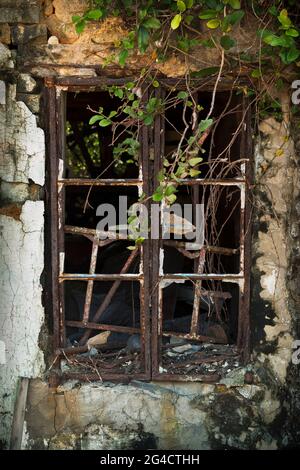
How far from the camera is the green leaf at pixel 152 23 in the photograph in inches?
127

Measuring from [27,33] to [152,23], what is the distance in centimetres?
77

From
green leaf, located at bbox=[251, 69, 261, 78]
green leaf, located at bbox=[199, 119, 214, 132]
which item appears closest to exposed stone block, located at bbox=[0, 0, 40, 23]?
green leaf, located at bbox=[199, 119, 214, 132]

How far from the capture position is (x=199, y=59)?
3512 mm

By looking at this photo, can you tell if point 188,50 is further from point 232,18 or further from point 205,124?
point 205,124

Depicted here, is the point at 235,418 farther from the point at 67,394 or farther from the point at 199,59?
the point at 199,59

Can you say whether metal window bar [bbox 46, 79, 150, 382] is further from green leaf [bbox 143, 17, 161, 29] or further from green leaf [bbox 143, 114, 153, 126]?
green leaf [bbox 143, 17, 161, 29]

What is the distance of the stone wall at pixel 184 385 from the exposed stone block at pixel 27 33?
10.2 inches

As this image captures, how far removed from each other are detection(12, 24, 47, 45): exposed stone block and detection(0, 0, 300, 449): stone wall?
260 millimetres

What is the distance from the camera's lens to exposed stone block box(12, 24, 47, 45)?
347 cm

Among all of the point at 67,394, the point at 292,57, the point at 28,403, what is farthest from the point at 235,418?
the point at 292,57

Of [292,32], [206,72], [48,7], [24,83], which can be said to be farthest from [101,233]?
[292,32]

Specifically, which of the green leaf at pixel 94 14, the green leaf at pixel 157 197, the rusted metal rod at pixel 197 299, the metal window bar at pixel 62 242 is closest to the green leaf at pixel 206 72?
the metal window bar at pixel 62 242

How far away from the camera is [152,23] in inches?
127

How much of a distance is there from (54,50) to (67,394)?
6.75ft
